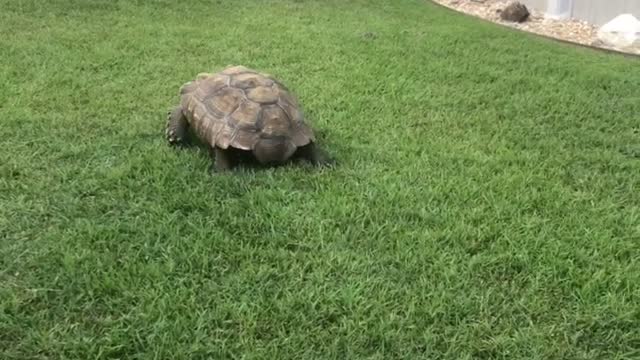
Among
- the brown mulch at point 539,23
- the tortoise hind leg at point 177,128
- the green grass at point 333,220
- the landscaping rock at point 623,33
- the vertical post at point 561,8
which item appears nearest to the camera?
the green grass at point 333,220

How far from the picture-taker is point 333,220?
2924 millimetres

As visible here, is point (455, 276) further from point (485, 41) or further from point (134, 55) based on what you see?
Answer: point (485, 41)

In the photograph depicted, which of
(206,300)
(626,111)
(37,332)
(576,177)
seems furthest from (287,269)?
(626,111)

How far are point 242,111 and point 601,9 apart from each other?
21.0ft

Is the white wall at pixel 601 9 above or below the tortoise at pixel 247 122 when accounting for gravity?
above

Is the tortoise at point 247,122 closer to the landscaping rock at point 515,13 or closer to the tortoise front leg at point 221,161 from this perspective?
the tortoise front leg at point 221,161

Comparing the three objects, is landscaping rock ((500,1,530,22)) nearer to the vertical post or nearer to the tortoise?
the vertical post

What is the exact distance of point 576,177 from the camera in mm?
3508

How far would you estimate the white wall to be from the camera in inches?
302

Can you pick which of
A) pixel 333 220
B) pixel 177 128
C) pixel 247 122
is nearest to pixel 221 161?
pixel 247 122

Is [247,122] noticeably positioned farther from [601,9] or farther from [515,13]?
[601,9]

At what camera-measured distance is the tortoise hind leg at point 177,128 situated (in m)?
3.67

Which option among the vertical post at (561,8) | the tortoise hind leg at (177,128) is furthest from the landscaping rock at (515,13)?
the tortoise hind leg at (177,128)

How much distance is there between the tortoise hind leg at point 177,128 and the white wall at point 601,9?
6152mm
